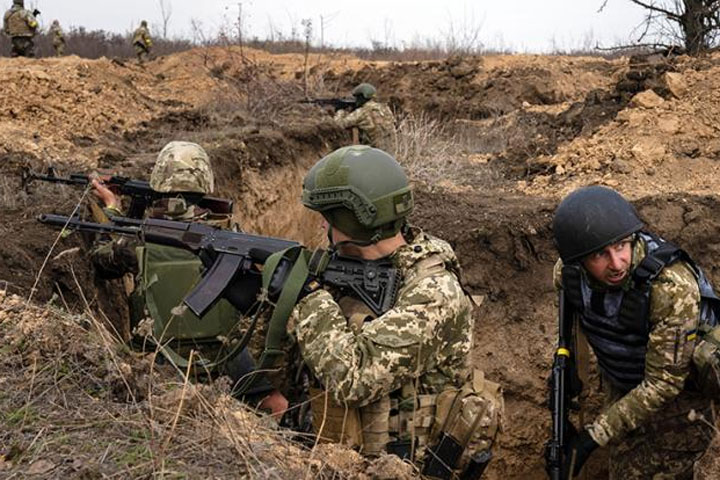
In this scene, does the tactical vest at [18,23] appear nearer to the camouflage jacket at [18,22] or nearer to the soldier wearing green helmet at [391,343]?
the camouflage jacket at [18,22]

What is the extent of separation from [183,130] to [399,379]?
319 inches

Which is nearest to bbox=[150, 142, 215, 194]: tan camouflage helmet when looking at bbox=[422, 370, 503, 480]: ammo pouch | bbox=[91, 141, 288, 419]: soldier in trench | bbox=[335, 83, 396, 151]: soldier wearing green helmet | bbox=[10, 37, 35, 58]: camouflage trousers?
bbox=[91, 141, 288, 419]: soldier in trench

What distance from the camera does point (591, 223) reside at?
3625 mm

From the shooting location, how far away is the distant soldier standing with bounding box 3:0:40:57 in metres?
18.0

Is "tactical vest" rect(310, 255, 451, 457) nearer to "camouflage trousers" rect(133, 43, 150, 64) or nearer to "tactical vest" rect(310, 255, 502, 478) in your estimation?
"tactical vest" rect(310, 255, 502, 478)

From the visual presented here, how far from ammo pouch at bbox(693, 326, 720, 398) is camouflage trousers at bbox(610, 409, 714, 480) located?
0.68 meters

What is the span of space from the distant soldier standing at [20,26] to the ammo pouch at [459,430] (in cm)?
1802

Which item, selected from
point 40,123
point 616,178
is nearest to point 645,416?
point 616,178

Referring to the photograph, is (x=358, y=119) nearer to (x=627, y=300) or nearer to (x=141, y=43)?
(x=627, y=300)

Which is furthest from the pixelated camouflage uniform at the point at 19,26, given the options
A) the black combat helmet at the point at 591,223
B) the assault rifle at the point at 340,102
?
the black combat helmet at the point at 591,223

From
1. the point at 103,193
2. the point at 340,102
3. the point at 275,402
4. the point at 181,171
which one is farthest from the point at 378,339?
the point at 340,102

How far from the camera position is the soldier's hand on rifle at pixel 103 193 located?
5.11 m

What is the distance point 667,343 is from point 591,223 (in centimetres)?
69

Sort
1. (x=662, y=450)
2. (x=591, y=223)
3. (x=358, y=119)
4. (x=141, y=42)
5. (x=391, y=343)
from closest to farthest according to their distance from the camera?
(x=391, y=343)
(x=591, y=223)
(x=662, y=450)
(x=358, y=119)
(x=141, y=42)
